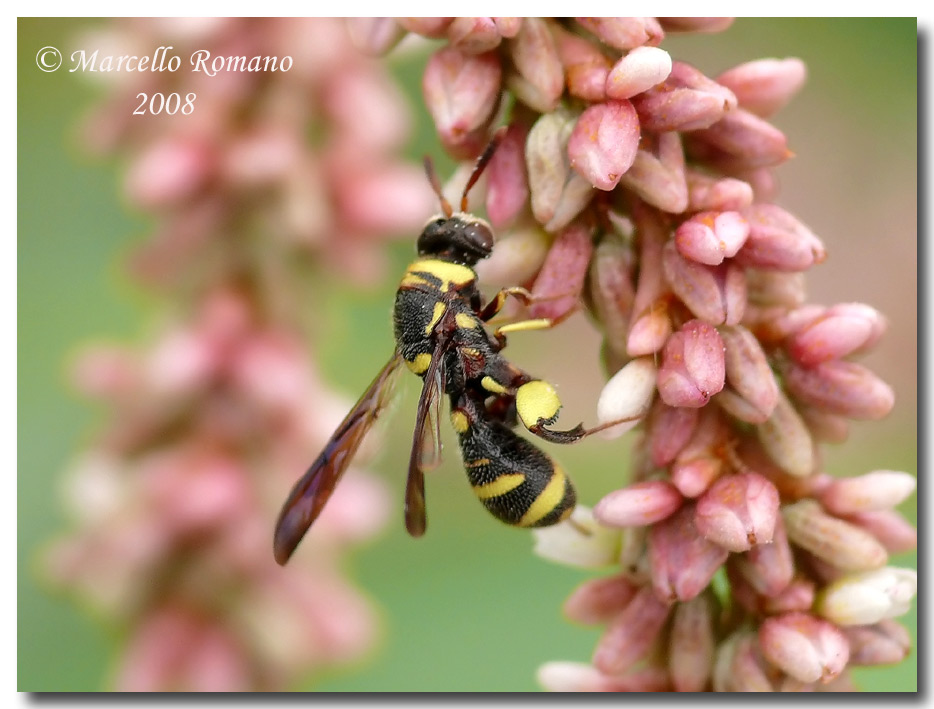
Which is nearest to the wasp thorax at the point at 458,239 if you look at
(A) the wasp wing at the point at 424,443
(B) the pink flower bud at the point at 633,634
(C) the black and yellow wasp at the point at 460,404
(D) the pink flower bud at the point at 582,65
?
(C) the black and yellow wasp at the point at 460,404

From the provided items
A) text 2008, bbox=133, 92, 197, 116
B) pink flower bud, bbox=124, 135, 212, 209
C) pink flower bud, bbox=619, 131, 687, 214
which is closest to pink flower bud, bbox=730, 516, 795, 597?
pink flower bud, bbox=619, 131, 687, 214

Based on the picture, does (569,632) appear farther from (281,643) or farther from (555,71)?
(555,71)

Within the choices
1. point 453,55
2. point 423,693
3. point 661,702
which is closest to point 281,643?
point 423,693

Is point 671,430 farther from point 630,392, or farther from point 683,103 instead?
point 683,103

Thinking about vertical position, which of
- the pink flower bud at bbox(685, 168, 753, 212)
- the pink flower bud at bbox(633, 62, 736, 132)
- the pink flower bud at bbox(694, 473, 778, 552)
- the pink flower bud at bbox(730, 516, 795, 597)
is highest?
the pink flower bud at bbox(633, 62, 736, 132)

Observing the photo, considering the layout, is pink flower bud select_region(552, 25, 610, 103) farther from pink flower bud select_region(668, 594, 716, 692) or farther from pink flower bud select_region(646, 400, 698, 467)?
pink flower bud select_region(668, 594, 716, 692)

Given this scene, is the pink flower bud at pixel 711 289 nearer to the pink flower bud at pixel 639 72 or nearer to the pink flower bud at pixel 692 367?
the pink flower bud at pixel 692 367
